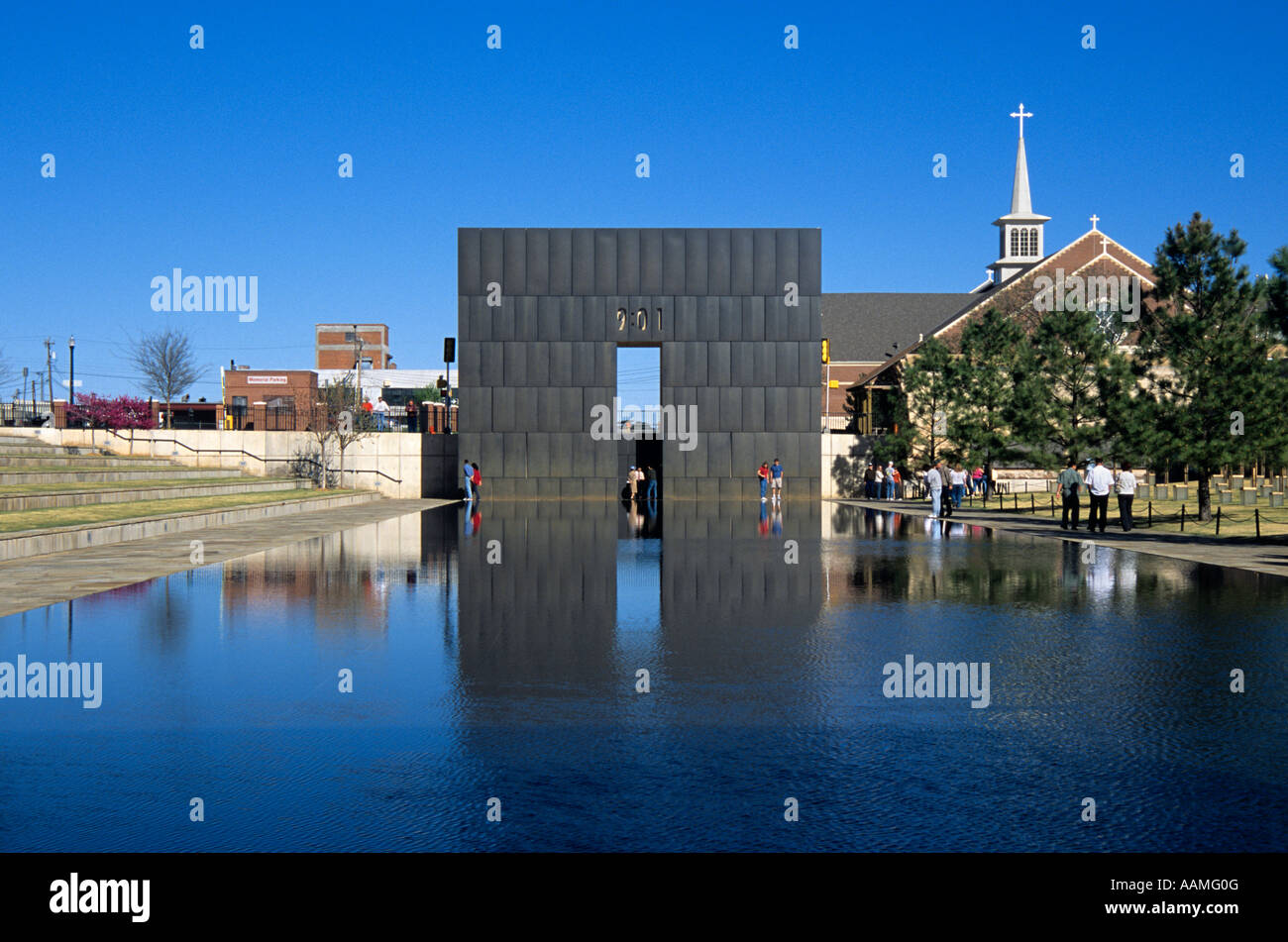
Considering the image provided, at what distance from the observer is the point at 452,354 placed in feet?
164

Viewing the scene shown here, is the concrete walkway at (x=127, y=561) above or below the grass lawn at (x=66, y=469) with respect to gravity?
below

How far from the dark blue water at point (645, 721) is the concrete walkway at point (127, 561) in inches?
33.4

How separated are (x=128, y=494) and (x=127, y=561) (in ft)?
43.0

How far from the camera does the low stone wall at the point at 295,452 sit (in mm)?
51656

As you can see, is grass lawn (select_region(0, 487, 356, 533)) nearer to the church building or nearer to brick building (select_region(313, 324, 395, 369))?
the church building

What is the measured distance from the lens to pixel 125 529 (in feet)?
70.5

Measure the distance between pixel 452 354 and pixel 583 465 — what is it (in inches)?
298

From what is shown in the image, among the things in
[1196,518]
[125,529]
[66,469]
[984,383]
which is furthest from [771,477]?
[125,529]

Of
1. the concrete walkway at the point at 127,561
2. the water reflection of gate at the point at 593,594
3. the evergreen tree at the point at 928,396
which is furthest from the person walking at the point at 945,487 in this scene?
the concrete walkway at the point at 127,561

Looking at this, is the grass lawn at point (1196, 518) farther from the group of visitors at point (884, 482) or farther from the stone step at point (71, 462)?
the stone step at point (71, 462)

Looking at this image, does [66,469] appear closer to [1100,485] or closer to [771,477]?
[771,477]

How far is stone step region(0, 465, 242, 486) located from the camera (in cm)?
3080
